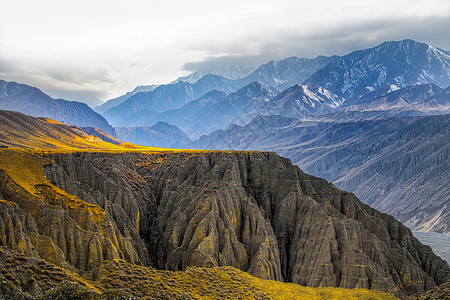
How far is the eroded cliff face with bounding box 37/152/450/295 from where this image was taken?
79.8 metres

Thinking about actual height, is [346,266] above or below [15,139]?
below

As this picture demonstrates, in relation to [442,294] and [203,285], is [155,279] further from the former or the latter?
[442,294]

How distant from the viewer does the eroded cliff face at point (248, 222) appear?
79750 millimetres

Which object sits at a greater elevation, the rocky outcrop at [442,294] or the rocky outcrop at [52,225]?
the rocky outcrop at [52,225]

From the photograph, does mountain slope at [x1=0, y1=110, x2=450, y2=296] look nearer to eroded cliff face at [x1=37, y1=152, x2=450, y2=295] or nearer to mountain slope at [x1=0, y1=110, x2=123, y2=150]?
eroded cliff face at [x1=37, y1=152, x2=450, y2=295]

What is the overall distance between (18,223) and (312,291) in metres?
47.2

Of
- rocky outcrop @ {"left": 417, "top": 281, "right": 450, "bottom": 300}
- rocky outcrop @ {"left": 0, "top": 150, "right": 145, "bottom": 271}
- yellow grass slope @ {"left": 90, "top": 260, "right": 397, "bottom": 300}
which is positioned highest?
rocky outcrop @ {"left": 0, "top": 150, "right": 145, "bottom": 271}

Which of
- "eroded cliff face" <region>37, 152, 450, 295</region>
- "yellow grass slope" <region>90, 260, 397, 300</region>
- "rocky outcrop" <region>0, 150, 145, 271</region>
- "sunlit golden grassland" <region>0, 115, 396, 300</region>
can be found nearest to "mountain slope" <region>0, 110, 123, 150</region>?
"eroded cliff face" <region>37, 152, 450, 295</region>

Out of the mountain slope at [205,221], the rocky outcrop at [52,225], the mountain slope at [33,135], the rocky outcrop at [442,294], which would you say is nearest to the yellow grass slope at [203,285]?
the mountain slope at [205,221]

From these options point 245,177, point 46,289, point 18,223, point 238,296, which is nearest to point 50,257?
point 18,223

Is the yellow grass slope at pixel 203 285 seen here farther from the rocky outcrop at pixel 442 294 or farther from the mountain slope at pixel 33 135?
the mountain slope at pixel 33 135

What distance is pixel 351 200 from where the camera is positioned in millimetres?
104375

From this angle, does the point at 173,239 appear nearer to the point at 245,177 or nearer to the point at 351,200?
the point at 245,177

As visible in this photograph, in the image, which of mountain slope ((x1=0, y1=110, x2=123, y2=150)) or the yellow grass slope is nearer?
the yellow grass slope
